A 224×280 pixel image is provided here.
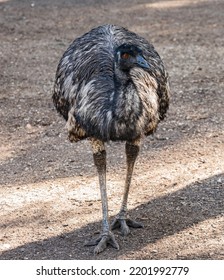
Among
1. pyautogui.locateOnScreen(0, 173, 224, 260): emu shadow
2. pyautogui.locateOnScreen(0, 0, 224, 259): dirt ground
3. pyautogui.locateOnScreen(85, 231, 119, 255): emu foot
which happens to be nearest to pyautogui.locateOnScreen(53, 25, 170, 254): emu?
pyautogui.locateOnScreen(85, 231, 119, 255): emu foot

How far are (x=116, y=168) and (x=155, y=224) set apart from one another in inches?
47.0

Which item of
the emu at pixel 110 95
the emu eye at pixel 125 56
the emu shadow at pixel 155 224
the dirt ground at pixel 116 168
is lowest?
the dirt ground at pixel 116 168

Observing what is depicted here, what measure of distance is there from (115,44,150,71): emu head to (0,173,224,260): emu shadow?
136cm

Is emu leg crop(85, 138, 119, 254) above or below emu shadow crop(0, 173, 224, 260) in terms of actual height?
above

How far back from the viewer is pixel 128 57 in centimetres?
526

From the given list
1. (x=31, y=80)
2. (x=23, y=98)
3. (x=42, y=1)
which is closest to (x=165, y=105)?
(x=23, y=98)

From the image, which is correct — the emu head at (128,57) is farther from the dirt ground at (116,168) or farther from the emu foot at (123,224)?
the emu foot at (123,224)

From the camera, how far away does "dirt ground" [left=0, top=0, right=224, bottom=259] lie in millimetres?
5770

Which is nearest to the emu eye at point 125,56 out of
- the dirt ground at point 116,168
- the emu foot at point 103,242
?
the dirt ground at point 116,168

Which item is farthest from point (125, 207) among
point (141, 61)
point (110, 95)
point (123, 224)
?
point (141, 61)

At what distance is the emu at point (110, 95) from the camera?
5.23m

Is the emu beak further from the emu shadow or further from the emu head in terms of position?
the emu shadow

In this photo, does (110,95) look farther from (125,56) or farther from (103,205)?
(103,205)

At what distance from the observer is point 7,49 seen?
1130 cm
